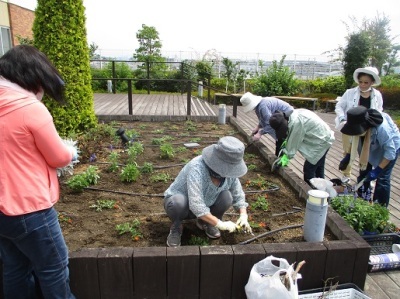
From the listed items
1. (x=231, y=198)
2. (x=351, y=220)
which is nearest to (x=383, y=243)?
(x=351, y=220)

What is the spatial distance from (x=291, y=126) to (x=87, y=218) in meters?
2.31

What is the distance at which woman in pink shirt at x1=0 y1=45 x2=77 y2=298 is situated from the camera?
56.8 inches

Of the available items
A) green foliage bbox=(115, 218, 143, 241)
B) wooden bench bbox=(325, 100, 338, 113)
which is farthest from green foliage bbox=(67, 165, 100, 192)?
wooden bench bbox=(325, 100, 338, 113)

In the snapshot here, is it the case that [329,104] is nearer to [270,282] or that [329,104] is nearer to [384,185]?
[384,185]

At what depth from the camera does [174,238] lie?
7.66 feet

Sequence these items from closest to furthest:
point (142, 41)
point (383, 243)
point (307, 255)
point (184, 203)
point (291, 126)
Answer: point (307, 255), point (184, 203), point (383, 243), point (291, 126), point (142, 41)

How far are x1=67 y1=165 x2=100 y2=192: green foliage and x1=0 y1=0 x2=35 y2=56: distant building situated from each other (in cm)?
1449

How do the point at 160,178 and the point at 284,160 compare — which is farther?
the point at 284,160

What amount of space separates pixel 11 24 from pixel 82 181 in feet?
54.2

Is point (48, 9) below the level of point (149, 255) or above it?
above

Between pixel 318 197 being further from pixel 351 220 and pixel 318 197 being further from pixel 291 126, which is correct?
pixel 291 126

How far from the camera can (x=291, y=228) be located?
8.77 feet

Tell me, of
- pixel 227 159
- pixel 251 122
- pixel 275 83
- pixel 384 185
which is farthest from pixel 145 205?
pixel 275 83

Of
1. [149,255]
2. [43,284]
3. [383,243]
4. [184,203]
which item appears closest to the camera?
[43,284]
